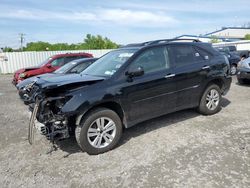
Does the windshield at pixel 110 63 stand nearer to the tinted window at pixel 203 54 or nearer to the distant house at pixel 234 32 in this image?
the tinted window at pixel 203 54

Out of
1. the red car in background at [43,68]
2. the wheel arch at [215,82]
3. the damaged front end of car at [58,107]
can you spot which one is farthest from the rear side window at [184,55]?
the red car in background at [43,68]

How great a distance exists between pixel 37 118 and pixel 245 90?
7.60 meters

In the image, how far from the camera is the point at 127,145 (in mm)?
4414

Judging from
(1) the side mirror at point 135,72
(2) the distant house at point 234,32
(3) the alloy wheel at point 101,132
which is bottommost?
(3) the alloy wheel at point 101,132

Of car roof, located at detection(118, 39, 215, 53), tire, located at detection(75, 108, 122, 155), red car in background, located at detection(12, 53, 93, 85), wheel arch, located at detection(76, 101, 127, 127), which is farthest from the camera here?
red car in background, located at detection(12, 53, 93, 85)

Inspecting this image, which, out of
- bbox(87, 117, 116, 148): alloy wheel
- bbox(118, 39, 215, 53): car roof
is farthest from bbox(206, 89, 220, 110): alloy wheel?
bbox(87, 117, 116, 148): alloy wheel

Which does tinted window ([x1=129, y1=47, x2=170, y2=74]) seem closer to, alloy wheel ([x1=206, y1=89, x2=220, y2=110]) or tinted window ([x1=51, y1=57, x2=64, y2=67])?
alloy wheel ([x1=206, y1=89, x2=220, y2=110])

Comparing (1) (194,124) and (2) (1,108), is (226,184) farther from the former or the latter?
(2) (1,108)

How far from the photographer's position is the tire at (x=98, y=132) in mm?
3947

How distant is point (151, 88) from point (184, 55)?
51.3 inches

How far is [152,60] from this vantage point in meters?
4.82

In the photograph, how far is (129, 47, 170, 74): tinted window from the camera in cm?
463

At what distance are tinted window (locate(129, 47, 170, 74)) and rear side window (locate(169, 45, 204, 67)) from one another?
215 mm

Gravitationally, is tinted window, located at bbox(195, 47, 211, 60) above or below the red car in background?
above
